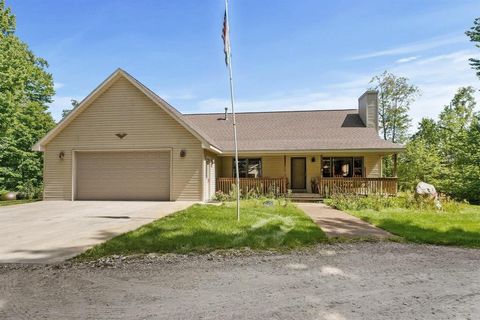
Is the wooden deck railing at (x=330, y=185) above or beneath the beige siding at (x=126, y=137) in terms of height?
beneath

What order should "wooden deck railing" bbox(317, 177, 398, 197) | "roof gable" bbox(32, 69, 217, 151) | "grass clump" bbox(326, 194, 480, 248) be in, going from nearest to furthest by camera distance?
"grass clump" bbox(326, 194, 480, 248) < "roof gable" bbox(32, 69, 217, 151) < "wooden deck railing" bbox(317, 177, 398, 197)

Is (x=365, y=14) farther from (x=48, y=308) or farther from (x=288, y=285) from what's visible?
(x=48, y=308)

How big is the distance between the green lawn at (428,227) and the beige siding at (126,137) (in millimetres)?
7682

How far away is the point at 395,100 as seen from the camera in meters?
32.9

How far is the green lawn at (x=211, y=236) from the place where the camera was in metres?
5.68

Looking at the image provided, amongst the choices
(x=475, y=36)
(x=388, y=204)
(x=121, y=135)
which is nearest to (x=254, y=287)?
(x=388, y=204)

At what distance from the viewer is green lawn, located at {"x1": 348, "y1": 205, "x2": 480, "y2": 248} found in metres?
6.57

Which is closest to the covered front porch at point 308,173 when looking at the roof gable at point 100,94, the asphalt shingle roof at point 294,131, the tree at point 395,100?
the asphalt shingle roof at point 294,131

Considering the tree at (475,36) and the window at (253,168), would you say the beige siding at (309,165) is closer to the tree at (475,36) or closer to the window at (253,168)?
the window at (253,168)

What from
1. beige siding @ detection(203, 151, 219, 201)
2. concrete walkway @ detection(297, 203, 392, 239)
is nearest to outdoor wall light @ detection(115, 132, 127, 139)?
beige siding @ detection(203, 151, 219, 201)

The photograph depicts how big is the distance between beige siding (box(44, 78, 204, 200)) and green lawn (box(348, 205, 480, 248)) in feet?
25.2

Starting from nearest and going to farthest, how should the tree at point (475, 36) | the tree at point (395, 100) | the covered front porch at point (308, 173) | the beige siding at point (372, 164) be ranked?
1. the tree at point (475, 36)
2. the covered front porch at point (308, 173)
3. the beige siding at point (372, 164)
4. the tree at point (395, 100)

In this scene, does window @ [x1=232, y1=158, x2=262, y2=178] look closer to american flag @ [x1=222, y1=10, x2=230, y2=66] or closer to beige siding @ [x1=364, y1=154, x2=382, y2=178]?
beige siding @ [x1=364, y1=154, x2=382, y2=178]

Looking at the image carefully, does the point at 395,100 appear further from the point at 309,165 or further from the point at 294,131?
the point at 309,165
